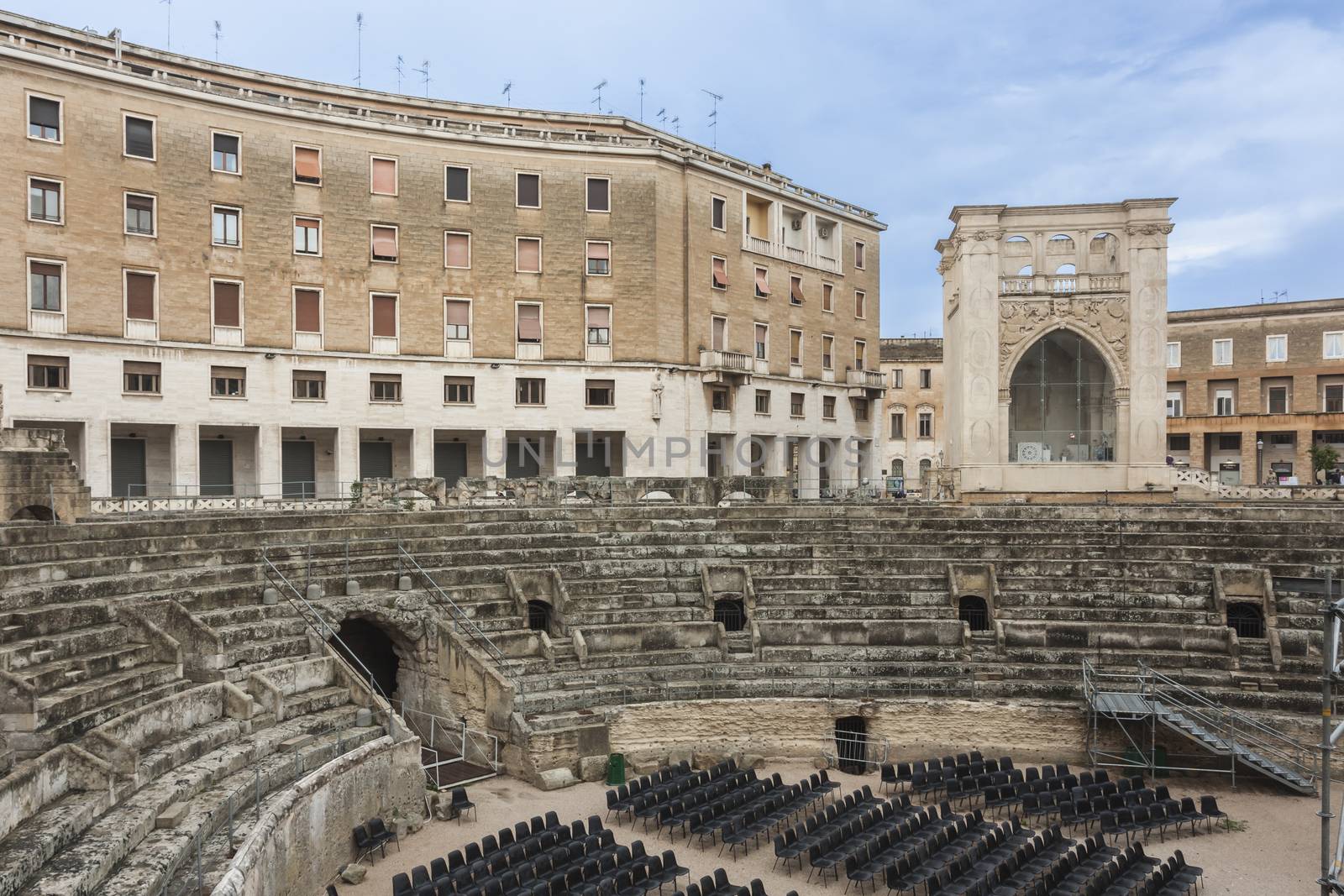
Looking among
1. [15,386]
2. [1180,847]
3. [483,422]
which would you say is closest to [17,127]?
[15,386]

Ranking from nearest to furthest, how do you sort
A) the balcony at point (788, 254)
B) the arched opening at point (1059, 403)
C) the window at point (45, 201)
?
the window at point (45, 201) < the arched opening at point (1059, 403) < the balcony at point (788, 254)

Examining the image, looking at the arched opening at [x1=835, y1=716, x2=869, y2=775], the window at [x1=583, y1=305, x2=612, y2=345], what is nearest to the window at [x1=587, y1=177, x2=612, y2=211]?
the window at [x1=583, y1=305, x2=612, y2=345]

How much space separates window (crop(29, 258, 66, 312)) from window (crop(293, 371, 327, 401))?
659cm

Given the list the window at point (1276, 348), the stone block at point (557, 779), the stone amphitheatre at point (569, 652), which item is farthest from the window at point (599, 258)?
the window at point (1276, 348)

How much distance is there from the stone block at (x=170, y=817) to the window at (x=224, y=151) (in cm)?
2351

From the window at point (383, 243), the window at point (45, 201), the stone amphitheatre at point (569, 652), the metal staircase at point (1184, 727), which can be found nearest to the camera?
the stone amphitheatre at point (569, 652)

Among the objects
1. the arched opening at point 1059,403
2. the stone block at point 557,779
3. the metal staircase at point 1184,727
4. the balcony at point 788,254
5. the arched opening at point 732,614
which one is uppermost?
the balcony at point 788,254

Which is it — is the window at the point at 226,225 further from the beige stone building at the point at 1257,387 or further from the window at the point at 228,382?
the beige stone building at the point at 1257,387

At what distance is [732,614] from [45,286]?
21.4 metres

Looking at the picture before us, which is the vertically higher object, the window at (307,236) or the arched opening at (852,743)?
the window at (307,236)

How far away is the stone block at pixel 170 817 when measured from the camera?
10.6 meters

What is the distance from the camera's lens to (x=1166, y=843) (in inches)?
555

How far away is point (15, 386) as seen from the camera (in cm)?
2580

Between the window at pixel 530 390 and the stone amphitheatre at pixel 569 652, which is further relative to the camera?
the window at pixel 530 390
